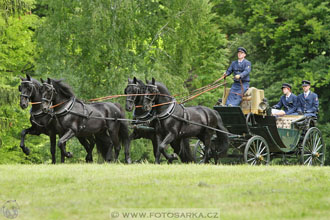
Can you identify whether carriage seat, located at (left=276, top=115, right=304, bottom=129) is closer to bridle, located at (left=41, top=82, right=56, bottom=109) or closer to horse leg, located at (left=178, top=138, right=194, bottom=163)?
horse leg, located at (left=178, top=138, right=194, bottom=163)

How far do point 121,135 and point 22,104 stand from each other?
3.25 meters

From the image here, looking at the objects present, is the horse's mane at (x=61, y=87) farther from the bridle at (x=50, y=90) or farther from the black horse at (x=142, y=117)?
the black horse at (x=142, y=117)

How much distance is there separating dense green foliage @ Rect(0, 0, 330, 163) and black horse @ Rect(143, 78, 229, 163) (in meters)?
8.54

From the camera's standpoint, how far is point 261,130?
632 inches

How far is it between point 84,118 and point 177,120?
2243mm

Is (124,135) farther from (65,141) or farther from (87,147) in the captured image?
(65,141)

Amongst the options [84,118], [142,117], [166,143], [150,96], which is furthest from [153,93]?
[84,118]

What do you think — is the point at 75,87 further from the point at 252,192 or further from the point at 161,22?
the point at 252,192

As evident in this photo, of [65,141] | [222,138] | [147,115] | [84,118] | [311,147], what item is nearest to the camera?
[65,141]

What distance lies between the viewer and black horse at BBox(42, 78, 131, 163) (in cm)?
1528

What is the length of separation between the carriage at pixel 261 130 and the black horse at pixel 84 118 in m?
2.09

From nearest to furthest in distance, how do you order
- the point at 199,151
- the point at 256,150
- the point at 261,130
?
the point at 256,150 < the point at 261,130 < the point at 199,151

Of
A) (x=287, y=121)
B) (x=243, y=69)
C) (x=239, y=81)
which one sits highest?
(x=243, y=69)

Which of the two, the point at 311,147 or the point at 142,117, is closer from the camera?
the point at 142,117
